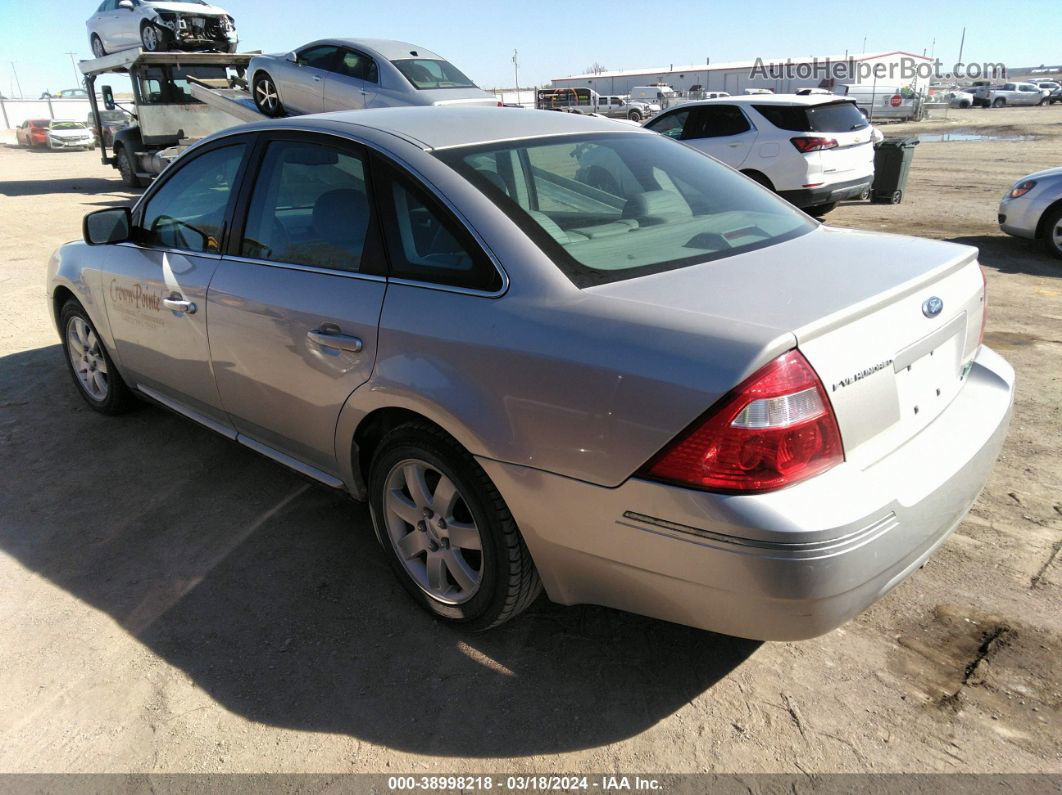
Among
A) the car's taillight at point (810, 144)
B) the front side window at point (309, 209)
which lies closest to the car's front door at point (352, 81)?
the car's taillight at point (810, 144)

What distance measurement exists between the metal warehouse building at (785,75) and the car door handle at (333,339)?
64387 millimetres

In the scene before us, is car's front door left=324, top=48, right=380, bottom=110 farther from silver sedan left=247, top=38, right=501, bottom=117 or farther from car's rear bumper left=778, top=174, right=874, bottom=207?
car's rear bumper left=778, top=174, right=874, bottom=207

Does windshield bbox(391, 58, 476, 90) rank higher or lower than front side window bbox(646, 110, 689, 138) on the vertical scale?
higher

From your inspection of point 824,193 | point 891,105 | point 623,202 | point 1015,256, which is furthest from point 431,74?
point 891,105

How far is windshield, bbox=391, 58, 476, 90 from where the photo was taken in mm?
11938

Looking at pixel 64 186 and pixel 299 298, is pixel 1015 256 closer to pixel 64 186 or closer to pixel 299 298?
pixel 299 298

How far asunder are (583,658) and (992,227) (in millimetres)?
9870

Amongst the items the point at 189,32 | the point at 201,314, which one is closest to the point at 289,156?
the point at 201,314

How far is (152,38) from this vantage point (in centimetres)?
1555

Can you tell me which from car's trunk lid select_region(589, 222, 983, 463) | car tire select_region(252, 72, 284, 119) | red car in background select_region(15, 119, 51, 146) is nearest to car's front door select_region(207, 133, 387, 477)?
car's trunk lid select_region(589, 222, 983, 463)

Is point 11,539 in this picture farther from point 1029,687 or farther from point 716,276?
point 1029,687

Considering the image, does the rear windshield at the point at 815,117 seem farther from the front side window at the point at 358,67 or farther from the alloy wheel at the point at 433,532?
the alloy wheel at the point at 433,532

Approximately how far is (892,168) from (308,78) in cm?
935

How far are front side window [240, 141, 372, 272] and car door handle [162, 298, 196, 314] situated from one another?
384 millimetres
